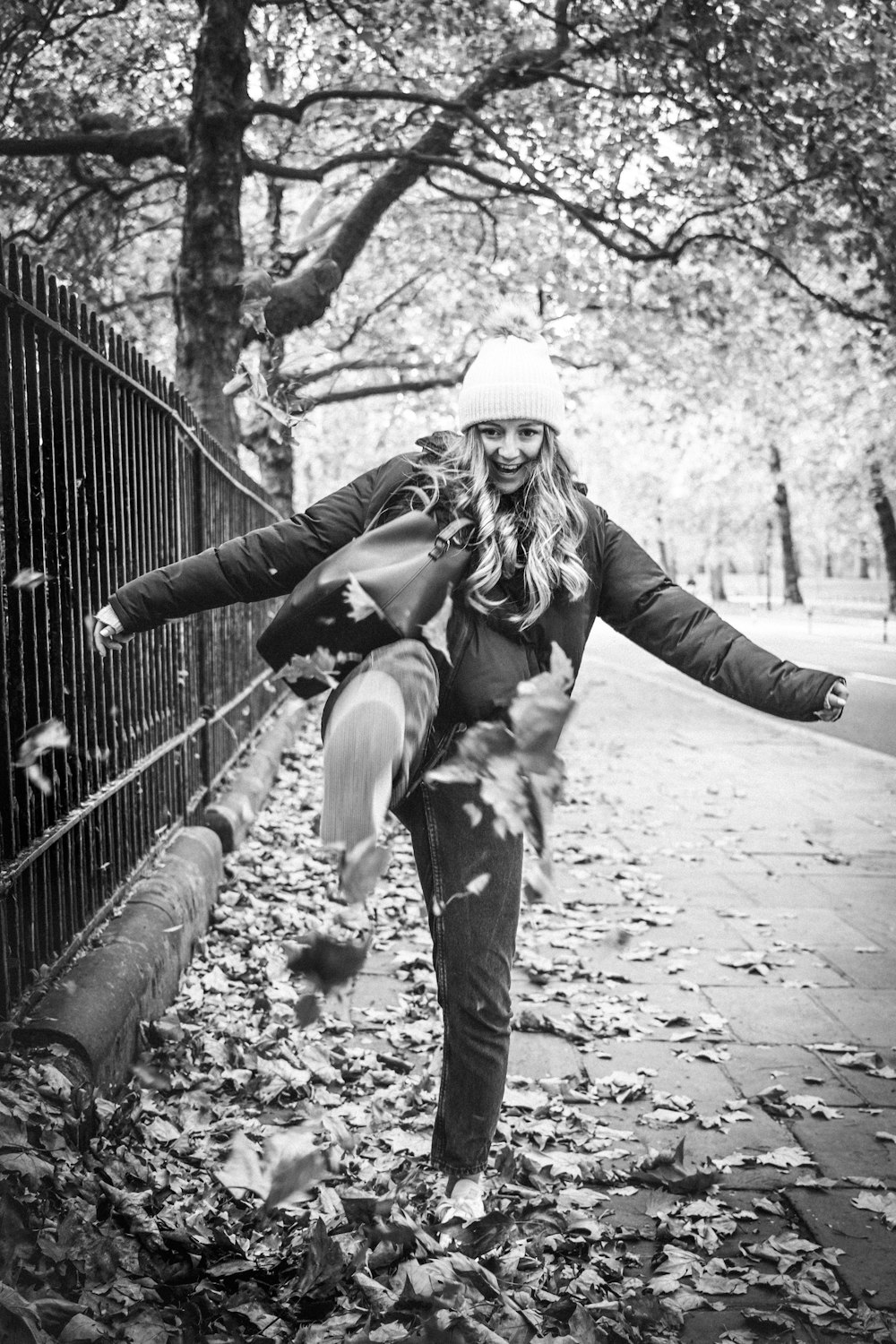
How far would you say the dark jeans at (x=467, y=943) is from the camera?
9.28 ft

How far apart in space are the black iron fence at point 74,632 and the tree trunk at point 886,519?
32304 millimetres

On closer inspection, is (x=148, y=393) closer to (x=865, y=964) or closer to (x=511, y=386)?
(x=511, y=386)

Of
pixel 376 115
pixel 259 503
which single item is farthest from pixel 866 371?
pixel 259 503

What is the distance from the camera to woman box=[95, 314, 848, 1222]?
9.07ft

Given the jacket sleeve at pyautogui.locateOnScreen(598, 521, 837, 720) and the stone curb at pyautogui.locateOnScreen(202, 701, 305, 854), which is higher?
the jacket sleeve at pyautogui.locateOnScreen(598, 521, 837, 720)

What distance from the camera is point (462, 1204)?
9.80 feet

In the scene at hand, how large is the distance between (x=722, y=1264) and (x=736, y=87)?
29.2ft

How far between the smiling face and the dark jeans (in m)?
0.64

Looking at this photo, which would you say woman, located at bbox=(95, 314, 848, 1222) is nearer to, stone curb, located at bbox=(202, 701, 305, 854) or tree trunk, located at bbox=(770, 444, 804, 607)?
stone curb, located at bbox=(202, 701, 305, 854)

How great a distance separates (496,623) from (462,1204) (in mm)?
1416

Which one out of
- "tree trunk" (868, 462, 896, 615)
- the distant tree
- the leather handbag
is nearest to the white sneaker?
the leather handbag

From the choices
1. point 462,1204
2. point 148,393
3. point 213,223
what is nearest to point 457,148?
point 213,223

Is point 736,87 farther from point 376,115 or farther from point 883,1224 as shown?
point 883,1224

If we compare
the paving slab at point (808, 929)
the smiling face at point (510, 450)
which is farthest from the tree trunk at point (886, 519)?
the smiling face at point (510, 450)
